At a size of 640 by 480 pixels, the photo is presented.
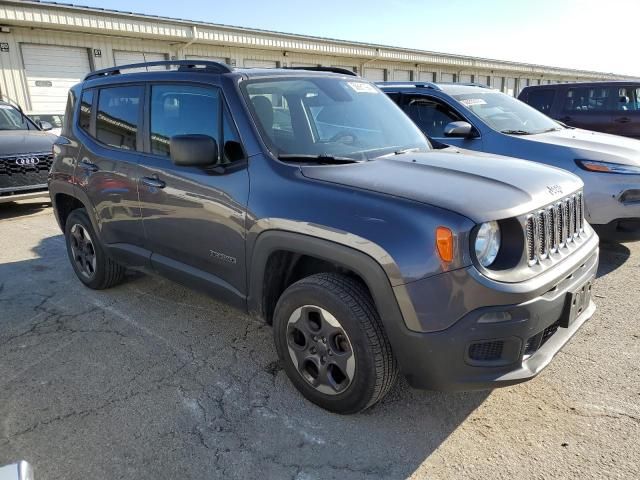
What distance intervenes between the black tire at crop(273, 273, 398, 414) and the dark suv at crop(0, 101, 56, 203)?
6795 mm

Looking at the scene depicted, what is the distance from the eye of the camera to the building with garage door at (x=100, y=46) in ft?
38.2

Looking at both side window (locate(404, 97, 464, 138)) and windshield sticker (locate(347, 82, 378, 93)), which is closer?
windshield sticker (locate(347, 82, 378, 93))

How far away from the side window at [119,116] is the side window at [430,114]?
3.58 m

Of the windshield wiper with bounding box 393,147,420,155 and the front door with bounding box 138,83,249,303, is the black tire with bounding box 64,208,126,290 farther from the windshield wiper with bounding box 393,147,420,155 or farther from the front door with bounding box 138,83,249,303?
the windshield wiper with bounding box 393,147,420,155

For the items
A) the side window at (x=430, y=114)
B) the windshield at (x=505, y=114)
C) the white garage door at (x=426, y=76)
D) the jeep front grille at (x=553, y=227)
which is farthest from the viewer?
the white garage door at (x=426, y=76)

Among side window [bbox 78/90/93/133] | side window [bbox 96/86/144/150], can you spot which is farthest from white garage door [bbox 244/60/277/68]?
side window [bbox 96/86/144/150]

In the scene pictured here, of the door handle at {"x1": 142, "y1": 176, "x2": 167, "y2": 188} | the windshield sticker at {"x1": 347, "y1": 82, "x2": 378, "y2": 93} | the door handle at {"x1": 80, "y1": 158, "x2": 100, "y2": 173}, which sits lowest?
the door handle at {"x1": 142, "y1": 176, "x2": 167, "y2": 188}

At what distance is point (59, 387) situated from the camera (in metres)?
3.06

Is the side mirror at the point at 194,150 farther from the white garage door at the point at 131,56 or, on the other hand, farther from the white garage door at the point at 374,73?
the white garage door at the point at 374,73

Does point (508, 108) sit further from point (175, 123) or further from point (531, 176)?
point (175, 123)

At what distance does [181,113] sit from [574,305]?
107 inches

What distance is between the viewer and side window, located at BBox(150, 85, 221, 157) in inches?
125

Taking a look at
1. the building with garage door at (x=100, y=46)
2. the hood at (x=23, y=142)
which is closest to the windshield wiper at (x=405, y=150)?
the hood at (x=23, y=142)

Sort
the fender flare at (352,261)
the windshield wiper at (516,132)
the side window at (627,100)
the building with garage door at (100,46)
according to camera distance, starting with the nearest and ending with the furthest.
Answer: the fender flare at (352,261), the windshield wiper at (516,132), the side window at (627,100), the building with garage door at (100,46)
